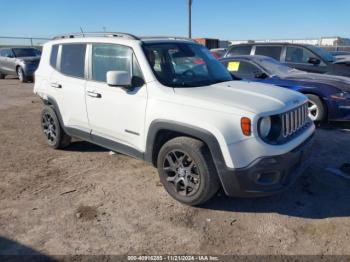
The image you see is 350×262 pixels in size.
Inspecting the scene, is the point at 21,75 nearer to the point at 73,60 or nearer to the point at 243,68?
the point at 243,68

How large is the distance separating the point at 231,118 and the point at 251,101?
382 mm

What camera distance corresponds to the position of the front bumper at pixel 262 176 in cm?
332

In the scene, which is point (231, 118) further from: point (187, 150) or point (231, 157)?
point (187, 150)

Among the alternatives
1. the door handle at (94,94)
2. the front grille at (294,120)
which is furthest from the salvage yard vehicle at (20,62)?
the front grille at (294,120)

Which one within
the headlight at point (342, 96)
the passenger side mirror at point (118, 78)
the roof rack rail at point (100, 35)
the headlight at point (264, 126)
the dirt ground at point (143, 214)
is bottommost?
the dirt ground at point (143, 214)

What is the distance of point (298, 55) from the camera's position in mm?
9289

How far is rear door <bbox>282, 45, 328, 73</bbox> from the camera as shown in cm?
897

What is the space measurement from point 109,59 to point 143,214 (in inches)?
80.0

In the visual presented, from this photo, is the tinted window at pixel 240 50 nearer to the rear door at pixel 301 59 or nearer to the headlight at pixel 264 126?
the rear door at pixel 301 59

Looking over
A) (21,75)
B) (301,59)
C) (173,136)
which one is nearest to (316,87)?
(301,59)

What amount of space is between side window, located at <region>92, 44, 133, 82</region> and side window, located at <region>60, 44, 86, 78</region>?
27 cm

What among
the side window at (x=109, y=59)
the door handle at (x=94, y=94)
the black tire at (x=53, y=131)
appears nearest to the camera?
the side window at (x=109, y=59)

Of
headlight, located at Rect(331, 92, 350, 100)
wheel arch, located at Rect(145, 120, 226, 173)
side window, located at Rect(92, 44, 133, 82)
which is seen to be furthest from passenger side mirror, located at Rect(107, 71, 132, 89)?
headlight, located at Rect(331, 92, 350, 100)

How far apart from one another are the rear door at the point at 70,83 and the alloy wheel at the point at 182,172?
1.58 metres
